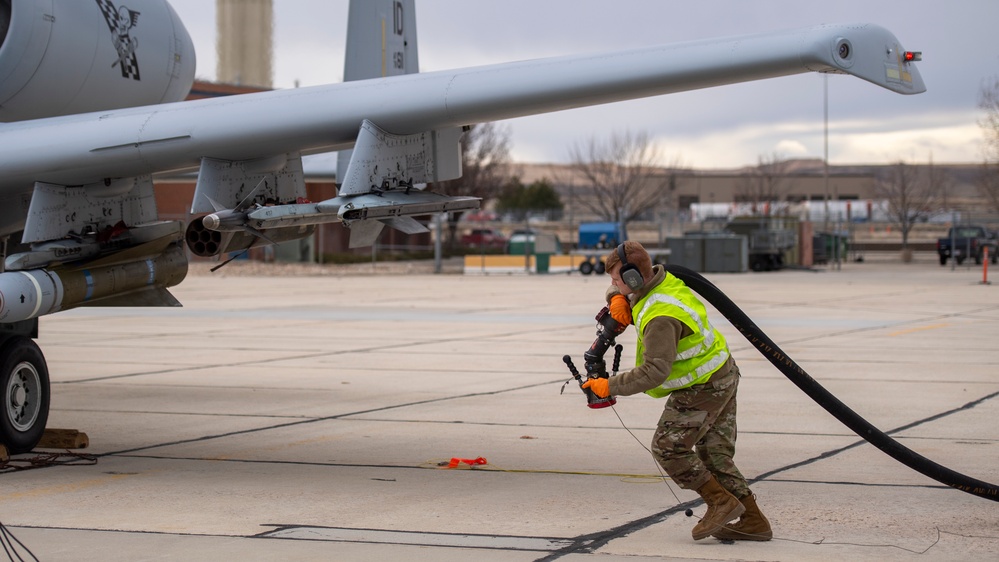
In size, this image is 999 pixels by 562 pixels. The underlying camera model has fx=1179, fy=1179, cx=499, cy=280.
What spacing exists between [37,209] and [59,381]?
6151 mm

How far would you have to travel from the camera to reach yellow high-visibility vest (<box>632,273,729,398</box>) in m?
6.70

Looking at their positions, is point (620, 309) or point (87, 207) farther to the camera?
point (87, 207)

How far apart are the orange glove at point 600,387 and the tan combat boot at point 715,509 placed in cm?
81

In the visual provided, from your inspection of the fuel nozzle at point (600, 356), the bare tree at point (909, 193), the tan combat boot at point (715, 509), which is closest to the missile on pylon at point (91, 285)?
the fuel nozzle at point (600, 356)

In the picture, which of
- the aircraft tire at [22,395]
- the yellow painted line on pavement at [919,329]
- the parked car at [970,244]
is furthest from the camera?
the parked car at [970,244]

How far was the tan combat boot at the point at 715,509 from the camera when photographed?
261 inches

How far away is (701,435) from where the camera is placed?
6.71 m

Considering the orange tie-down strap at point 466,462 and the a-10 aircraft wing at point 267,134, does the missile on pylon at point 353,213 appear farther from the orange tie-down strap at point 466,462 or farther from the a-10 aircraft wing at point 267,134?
the orange tie-down strap at point 466,462

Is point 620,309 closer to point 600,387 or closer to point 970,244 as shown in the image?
point 600,387

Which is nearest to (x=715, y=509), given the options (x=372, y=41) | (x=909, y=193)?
(x=372, y=41)

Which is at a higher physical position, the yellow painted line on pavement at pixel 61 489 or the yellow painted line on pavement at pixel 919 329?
the yellow painted line on pavement at pixel 61 489

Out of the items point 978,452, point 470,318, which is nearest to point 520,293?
point 470,318

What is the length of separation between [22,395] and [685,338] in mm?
5788

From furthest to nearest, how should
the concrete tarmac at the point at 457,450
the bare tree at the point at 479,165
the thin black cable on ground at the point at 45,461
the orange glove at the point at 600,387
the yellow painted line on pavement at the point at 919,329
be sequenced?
the bare tree at the point at 479,165
the yellow painted line on pavement at the point at 919,329
the thin black cable on ground at the point at 45,461
the concrete tarmac at the point at 457,450
the orange glove at the point at 600,387
